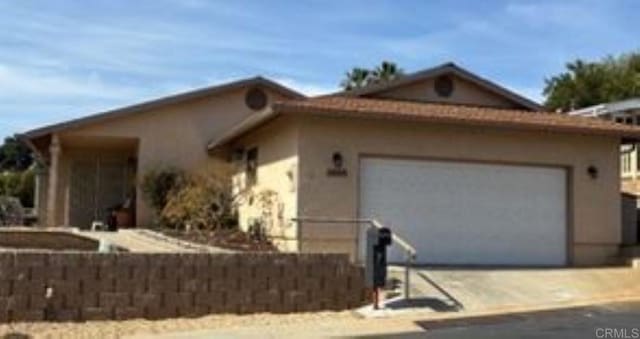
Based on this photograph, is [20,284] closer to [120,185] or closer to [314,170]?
[314,170]

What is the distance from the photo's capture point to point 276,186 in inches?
859

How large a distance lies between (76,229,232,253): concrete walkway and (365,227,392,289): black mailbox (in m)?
3.26

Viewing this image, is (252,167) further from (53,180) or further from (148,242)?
(53,180)

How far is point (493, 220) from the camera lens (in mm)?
21516

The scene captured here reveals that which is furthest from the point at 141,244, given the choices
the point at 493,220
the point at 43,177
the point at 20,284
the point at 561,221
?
the point at 43,177

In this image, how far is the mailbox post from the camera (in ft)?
52.7

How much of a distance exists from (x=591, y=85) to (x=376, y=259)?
4376 cm

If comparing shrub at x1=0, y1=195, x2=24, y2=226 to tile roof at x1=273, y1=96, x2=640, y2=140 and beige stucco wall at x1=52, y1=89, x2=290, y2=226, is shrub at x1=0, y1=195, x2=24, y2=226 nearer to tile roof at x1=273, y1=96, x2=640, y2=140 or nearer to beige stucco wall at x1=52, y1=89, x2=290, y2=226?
beige stucco wall at x1=52, y1=89, x2=290, y2=226

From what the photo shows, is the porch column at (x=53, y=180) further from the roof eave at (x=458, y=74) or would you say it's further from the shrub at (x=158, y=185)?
the roof eave at (x=458, y=74)

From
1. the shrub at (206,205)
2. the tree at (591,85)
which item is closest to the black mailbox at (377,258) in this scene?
the shrub at (206,205)

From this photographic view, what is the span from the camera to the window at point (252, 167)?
78.8 feet

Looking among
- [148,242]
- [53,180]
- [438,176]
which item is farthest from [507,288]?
[53,180]

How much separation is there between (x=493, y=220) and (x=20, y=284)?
10.3m

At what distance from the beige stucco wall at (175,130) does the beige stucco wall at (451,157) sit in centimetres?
836
